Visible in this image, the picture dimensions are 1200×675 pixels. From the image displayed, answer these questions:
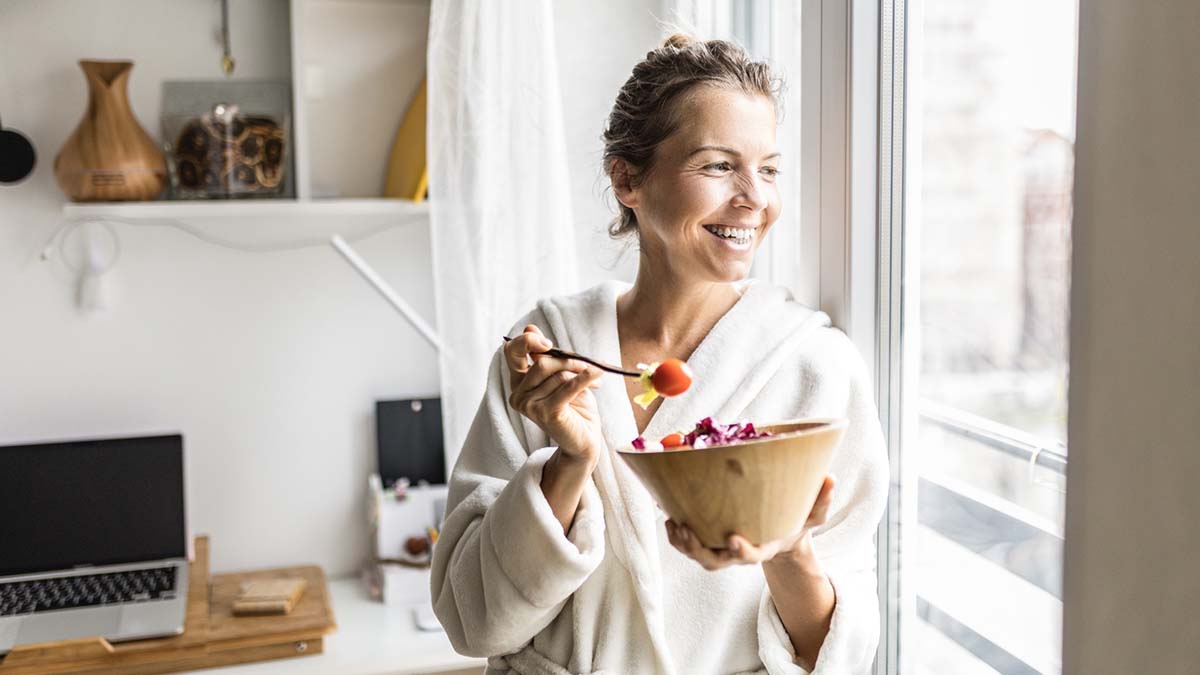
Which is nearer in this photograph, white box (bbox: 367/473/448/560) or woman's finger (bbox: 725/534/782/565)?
woman's finger (bbox: 725/534/782/565)

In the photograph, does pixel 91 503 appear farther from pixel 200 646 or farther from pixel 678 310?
pixel 678 310

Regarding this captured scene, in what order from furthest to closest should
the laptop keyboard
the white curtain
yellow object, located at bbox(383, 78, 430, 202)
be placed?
1. yellow object, located at bbox(383, 78, 430, 202)
2. the laptop keyboard
3. the white curtain

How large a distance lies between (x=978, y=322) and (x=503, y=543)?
0.53 meters

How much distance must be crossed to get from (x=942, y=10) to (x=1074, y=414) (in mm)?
565

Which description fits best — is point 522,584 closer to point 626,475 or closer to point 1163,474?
point 626,475

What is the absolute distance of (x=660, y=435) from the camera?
1.20 meters

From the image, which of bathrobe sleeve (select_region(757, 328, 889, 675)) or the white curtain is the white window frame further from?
the white curtain

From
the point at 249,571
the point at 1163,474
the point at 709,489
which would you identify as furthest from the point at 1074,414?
the point at 249,571

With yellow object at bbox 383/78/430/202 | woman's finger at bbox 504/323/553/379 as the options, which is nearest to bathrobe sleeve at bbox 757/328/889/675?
woman's finger at bbox 504/323/553/379

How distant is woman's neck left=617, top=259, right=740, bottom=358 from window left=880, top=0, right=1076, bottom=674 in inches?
7.9

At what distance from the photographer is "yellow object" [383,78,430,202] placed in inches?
83.0

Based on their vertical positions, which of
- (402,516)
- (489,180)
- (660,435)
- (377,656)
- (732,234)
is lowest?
(377,656)

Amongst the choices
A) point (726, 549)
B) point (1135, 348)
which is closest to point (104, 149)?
point (726, 549)

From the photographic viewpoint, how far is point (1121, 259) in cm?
71
